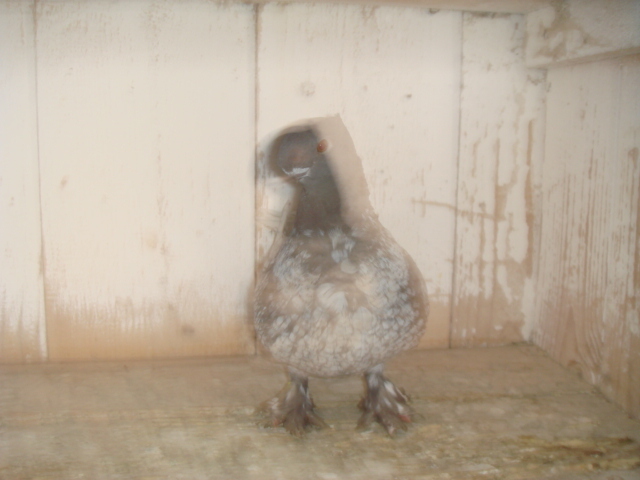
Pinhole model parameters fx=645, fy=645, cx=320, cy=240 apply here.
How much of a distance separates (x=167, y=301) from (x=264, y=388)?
26 cm

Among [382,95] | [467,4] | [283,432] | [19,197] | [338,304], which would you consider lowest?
[283,432]

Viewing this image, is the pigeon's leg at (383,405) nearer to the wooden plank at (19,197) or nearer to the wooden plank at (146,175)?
the wooden plank at (146,175)

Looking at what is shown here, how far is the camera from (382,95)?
1.20 meters

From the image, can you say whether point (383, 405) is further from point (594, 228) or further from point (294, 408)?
Result: point (594, 228)

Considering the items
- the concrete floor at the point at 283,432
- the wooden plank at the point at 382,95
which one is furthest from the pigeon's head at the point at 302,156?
the concrete floor at the point at 283,432

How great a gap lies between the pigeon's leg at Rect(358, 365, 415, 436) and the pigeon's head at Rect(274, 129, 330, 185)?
0.32 meters

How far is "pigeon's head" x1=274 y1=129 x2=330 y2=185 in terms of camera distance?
907 mm

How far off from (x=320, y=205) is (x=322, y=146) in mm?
88

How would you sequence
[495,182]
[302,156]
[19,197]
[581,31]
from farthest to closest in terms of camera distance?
[495,182], [19,197], [581,31], [302,156]

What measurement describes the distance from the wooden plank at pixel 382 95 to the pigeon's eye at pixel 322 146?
221 millimetres

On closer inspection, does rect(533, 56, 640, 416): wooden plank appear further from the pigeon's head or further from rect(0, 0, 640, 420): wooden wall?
the pigeon's head

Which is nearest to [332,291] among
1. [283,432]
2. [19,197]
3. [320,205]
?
[320,205]

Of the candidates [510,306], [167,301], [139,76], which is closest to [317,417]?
[167,301]

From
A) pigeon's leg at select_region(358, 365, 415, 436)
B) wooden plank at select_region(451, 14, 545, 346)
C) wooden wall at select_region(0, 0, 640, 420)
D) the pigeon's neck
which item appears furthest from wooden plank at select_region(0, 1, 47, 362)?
wooden plank at select_region(451, 14, 545, 346)
